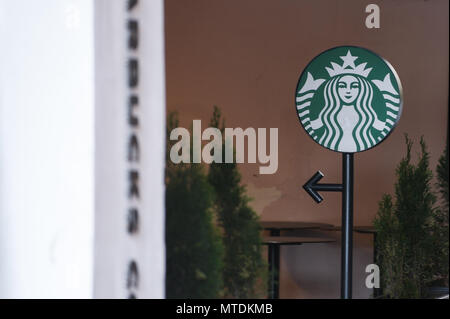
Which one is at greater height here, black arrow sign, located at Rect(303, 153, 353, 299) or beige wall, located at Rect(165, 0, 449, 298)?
beige wall, located at Rect(165, 0, 449, 298)

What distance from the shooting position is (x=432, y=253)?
10.3 ft

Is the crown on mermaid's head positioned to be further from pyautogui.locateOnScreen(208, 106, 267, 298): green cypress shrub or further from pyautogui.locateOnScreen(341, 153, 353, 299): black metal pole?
pyautogui.locateOnScreen(208, 106, 267, 298): green cypress shrub

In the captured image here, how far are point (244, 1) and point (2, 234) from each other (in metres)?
1.46

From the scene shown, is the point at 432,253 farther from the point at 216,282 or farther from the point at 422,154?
the point at 216,282

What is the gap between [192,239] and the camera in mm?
3043

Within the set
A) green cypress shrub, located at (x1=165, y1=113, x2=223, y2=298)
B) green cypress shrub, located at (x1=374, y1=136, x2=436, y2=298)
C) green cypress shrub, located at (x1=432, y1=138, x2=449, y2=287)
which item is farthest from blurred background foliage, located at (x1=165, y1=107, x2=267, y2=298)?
green cypress shrub, located at (x1=432, y1=138, x2=449, y2=287)

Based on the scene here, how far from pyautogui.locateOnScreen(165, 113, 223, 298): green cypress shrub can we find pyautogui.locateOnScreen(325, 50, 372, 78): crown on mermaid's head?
0.71 metres

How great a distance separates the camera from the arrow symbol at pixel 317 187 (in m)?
3.14

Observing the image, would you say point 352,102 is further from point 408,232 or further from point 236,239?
point 236,239

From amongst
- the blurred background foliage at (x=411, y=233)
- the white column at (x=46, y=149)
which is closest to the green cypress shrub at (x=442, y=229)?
the blurred background foliage at (x=411, y=233)

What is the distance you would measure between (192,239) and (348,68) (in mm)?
980

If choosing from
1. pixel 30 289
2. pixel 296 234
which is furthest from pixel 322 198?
pixel 30 289

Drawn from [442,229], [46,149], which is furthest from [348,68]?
[46,149]

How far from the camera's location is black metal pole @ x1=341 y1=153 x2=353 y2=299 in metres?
3.15
